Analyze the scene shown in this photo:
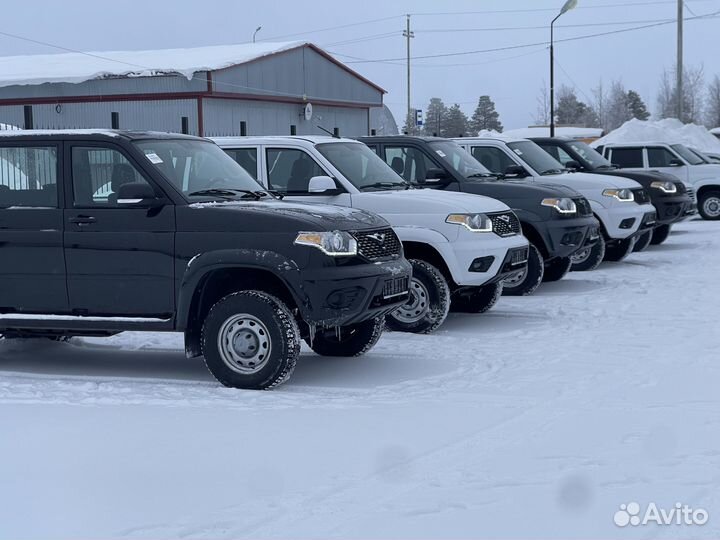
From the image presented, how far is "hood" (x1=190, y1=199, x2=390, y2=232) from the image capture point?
7773 mm

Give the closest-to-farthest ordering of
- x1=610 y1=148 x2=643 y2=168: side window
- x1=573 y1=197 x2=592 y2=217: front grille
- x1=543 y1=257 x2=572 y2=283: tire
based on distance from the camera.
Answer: x1=573 y1=197 x2=592 y2=217: front grille < x1=543 y1=257 x2=572 y2=283: tire < x1=610 y1=148 x2=643 y2=168: side window

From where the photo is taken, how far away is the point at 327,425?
6.85 meters

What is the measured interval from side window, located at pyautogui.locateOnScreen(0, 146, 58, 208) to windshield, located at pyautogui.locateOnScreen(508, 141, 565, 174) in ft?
26.6

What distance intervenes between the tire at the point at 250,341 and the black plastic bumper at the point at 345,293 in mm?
217

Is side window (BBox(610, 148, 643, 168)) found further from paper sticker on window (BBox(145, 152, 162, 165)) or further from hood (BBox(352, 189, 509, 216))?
paper sticker on window (BBox(145, 152, 162, 165))

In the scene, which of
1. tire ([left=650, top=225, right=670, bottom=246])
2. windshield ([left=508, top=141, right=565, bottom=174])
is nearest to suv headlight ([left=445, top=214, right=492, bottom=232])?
windshield ([left=508, top=141, right=565, bottom=174])

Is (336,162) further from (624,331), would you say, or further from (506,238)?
(624,331)

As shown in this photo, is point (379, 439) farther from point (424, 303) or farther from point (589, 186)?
point (589, 186)

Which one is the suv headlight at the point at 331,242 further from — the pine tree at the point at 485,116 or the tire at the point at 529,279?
the pine tree at the point at 485,116

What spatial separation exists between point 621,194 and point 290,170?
624cm

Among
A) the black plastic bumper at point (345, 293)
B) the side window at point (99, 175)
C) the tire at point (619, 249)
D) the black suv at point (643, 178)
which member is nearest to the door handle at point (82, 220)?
the side window at point (99, 175)

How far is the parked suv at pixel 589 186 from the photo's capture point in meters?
14.9

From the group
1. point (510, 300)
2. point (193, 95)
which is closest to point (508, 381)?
point (510, 300)

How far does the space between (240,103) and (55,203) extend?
31.3m
